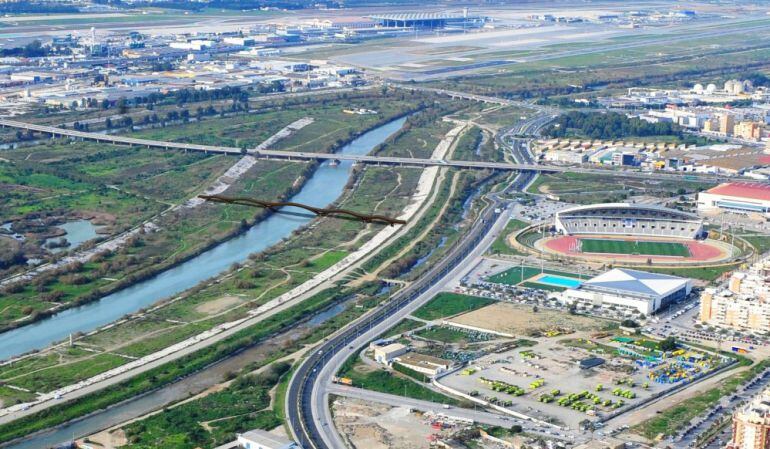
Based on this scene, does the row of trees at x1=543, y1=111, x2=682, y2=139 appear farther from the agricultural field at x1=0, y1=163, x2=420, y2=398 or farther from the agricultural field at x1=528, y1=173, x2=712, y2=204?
the agricultural field at x1=0, y1=163, x2=420, y2=398

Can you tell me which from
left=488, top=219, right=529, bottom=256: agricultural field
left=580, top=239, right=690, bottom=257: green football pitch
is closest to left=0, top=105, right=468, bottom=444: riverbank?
left=488, top=219, right=529, bottom=256: agricultural field

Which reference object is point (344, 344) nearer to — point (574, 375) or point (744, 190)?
point (574, 375)

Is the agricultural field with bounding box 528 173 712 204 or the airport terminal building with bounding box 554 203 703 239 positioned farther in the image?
the agricultural field with bounding box 528 173 712 204

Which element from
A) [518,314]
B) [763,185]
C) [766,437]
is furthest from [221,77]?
[766,437]

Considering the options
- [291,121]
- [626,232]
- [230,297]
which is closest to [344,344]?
[230,297]

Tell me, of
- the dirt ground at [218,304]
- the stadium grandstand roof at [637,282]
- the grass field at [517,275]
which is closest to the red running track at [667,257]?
the grass field at [517,275]

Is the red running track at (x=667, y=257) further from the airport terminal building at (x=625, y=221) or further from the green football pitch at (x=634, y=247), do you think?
the airport terminal building at (x=625, y=221)

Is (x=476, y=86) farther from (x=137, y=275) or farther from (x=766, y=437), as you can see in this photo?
(x=766, y=437)
